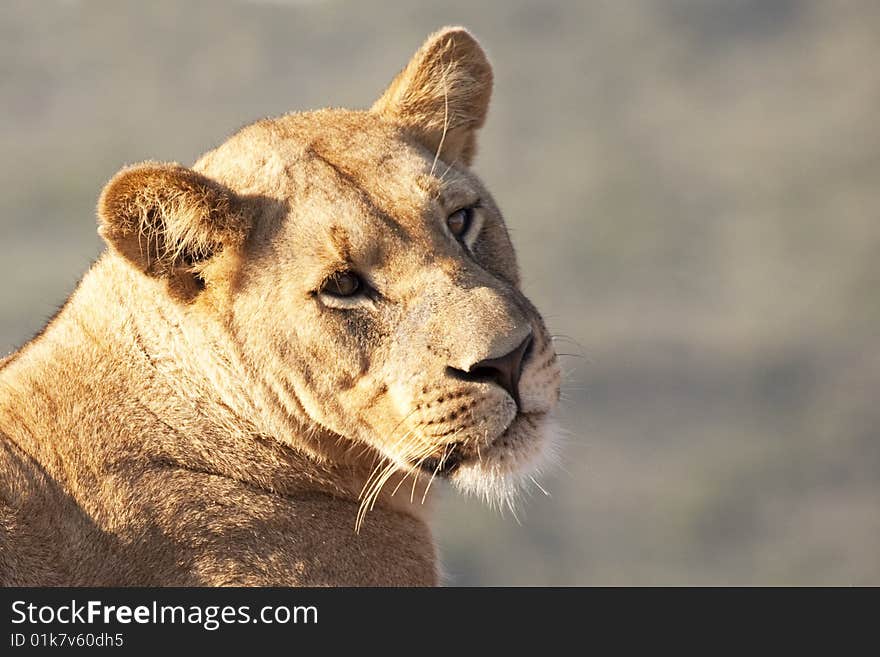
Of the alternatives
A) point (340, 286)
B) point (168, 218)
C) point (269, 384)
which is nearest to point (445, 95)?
point (340, 286)

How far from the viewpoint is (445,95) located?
7012 millimetres

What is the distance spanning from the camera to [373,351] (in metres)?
5.97

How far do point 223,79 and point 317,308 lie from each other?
62189 mm

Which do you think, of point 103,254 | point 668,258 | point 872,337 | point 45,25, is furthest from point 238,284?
point 45,25

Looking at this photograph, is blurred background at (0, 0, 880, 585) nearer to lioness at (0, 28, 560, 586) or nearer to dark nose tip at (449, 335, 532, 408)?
dark nose tip at (449, 335, 532, 408)

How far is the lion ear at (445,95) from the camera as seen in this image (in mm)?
6945

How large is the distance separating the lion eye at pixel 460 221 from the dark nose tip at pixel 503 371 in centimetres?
66

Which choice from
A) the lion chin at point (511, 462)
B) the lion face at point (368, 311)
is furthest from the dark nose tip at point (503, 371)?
the lion chin at point (511, 462)

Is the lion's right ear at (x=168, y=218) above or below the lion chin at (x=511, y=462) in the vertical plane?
above

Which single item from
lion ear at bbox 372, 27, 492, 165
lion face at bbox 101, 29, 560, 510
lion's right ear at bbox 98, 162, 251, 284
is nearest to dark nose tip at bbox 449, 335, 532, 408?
lion face at bbox 101, 29, 560, 510

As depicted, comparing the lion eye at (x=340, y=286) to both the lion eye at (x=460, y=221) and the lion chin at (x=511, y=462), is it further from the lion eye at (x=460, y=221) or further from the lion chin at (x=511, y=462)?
the lion chin at (x=511, y=462)

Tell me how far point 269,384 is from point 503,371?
0.84m

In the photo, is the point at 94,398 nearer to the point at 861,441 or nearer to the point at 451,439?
the point at 451,439

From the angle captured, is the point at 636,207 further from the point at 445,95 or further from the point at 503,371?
the point at 503,371
